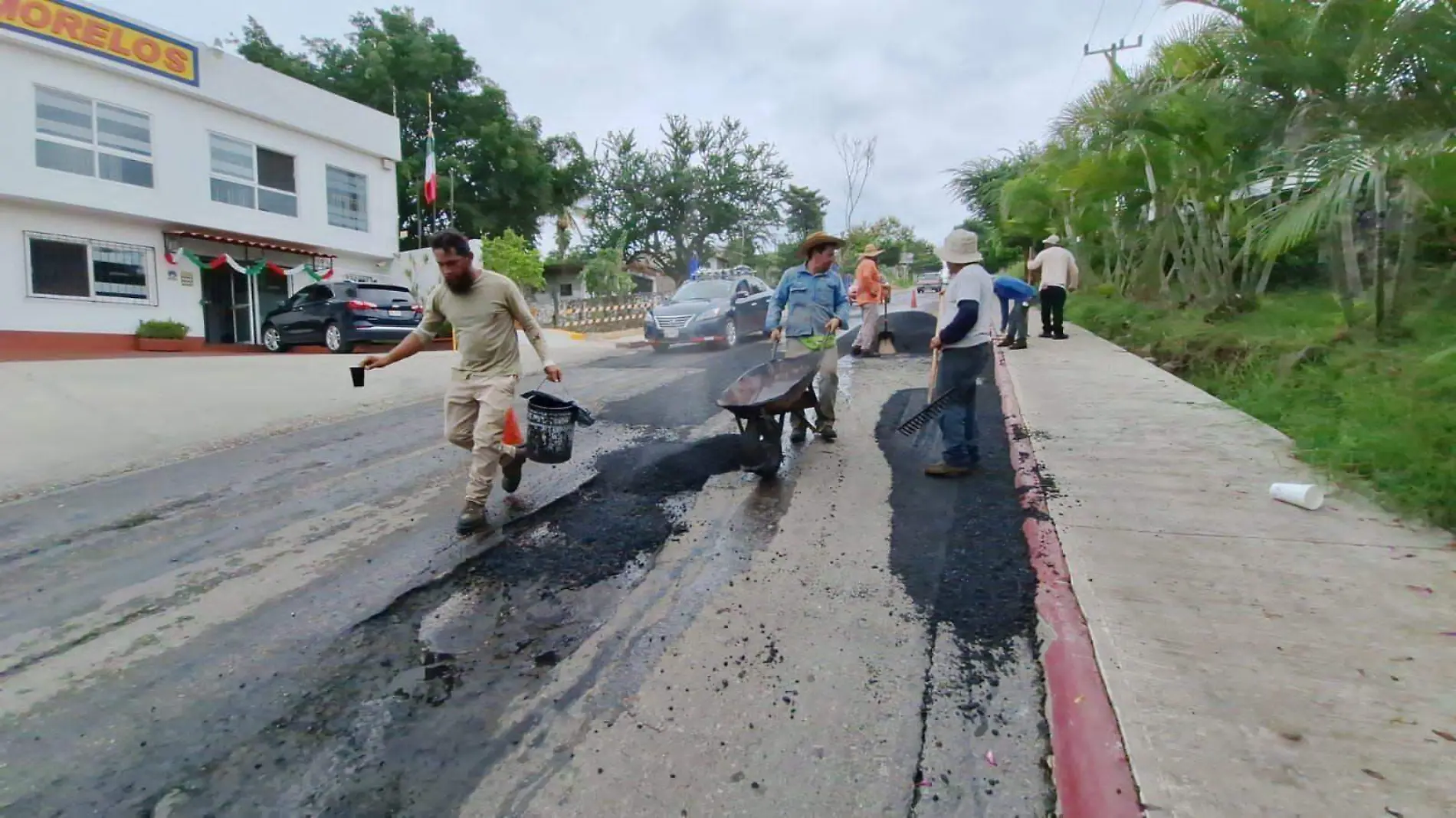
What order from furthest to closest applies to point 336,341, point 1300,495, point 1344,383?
1. point 336,341
2. point 1344,383
3. point 1300,495

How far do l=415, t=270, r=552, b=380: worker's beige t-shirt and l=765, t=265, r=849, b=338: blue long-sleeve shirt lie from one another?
7.59 ft

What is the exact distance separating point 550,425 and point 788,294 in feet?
8.66

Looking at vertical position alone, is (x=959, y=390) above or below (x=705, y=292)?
below

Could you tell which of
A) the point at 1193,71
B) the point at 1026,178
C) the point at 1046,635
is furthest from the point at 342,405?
the point at 1026,178

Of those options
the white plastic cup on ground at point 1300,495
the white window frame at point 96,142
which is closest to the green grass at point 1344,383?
the white plastic cup on ground at point 1300,495

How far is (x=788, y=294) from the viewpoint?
6.70 metres

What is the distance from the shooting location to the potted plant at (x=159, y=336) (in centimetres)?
1574

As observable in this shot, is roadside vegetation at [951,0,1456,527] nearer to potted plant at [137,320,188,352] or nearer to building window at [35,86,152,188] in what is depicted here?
potted plant at [137,320,188,352]

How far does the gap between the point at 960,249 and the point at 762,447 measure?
1.93 m

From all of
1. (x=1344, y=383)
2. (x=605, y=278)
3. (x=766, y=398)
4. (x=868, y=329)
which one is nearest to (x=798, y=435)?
(x=766, y=398)

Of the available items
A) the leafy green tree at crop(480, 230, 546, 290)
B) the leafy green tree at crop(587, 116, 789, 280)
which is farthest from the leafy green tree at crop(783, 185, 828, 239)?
the leafy green tree at crop(480, 230, 546, 290)

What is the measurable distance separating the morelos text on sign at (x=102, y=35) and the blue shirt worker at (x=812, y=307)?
15318 millimetres

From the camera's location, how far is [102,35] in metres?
15.0

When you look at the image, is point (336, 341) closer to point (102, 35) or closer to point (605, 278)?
point (102, 35)
